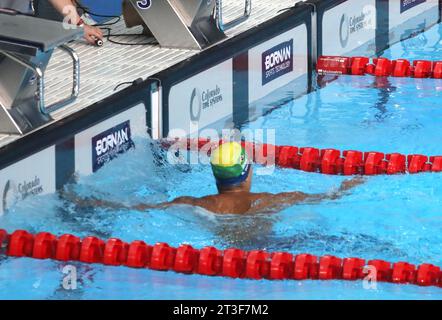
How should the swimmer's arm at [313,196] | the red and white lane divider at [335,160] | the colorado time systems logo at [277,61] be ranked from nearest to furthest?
the swimmer's arm at [313,196], the red and white lane divider at [335,160], the colorado time systems logo at [277,61]

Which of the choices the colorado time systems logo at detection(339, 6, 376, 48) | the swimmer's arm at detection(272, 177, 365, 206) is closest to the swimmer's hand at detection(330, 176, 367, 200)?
the swimmer's arm at detection(272, 177, 365, 206)

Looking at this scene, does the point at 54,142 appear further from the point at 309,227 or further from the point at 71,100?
the point at 309,227

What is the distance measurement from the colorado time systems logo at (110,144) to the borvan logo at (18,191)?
43 centimetres

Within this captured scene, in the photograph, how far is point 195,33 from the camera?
6.33 metres

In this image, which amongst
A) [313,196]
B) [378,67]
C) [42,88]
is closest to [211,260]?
[313,196]

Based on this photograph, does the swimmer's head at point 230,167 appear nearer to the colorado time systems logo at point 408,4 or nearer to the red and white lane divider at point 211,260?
the red and white lane divider at point 211,260

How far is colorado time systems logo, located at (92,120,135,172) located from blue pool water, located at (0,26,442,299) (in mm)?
44

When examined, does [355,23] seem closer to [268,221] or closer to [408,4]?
[408,4]

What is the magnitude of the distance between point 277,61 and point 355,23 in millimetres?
1023

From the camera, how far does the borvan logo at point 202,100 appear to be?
241 inches

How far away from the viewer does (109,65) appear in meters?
6.18

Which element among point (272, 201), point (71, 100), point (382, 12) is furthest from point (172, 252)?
point (382, 12)

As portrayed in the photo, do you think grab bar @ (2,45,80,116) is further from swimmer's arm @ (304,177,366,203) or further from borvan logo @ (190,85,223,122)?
swimmer's arm @ (304,177,366,203)

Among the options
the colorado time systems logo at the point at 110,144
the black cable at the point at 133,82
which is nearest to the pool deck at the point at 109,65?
the black cable at the point at 133,82
